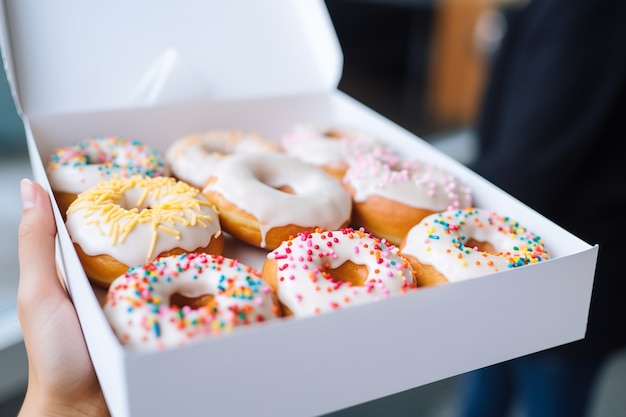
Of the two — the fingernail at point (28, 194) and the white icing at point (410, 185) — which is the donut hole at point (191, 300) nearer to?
the fingernail at point (28, 194)

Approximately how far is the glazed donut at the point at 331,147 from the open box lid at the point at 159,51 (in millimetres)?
164

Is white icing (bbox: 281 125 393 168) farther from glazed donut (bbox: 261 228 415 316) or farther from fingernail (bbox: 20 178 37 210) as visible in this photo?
fingernail (bbox: 20 178 37 210)

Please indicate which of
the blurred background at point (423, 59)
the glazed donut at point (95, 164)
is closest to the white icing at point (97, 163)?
the glazed donut at point (95, 164)

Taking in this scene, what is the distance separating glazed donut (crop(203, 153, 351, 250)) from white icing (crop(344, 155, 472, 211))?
5 cm

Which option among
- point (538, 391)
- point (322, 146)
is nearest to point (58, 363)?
point (322, 146)

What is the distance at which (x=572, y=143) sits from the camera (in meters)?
1.30

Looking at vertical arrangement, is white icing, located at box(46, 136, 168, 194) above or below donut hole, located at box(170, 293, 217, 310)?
above

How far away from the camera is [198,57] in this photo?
1372mm

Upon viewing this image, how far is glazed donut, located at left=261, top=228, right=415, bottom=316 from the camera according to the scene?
79 cm

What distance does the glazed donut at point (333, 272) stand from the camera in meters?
0.79

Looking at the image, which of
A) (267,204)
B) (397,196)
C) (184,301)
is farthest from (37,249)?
(397,196)

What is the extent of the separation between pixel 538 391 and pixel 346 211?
2.50ft

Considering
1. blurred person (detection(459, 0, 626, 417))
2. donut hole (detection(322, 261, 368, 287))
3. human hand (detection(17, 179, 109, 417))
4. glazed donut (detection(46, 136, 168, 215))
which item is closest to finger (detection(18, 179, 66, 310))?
human hand (detection(17, 179, 109, 417))

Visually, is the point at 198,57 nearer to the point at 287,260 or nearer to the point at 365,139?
the point at 365,139
